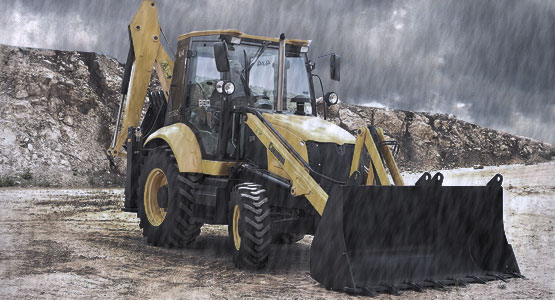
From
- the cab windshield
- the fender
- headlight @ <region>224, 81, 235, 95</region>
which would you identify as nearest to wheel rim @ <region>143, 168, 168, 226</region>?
the fender

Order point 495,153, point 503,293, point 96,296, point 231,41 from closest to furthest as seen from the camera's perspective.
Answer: point 96,296
point 503,293
point 231,41
point 495,153

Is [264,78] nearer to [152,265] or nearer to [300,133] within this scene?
[300,133]

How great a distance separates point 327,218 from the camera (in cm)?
632

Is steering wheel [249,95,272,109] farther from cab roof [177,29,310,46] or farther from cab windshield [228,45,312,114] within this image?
cab roof [177,29,310,46]

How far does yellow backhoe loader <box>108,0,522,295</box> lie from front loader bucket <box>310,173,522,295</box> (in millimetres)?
12

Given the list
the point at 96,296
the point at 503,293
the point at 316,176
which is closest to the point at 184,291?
the point at 96,296

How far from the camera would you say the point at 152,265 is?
301 inches

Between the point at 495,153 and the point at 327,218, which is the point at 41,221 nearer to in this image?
the point at 327,218

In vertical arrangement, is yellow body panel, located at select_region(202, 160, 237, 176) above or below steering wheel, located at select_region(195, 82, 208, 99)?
below

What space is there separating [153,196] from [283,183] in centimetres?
309

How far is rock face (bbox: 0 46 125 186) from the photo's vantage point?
2616 cm

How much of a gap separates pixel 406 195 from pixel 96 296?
134 inches

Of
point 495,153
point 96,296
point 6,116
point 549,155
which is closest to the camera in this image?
point 96,296

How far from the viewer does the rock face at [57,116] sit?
2616cm
